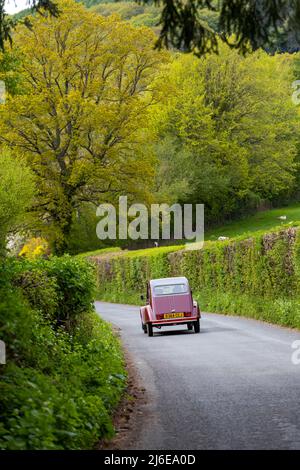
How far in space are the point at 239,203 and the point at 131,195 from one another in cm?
3537

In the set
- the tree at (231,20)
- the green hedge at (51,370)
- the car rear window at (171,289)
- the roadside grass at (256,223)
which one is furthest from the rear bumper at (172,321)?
the roadside grass at (256,223)

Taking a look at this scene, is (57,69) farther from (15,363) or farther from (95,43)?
(15,363)

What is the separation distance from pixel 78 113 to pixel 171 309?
2081 cm

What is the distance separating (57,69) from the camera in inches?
1854

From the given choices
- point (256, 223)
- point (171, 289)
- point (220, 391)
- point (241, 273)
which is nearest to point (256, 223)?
point (256, 223)

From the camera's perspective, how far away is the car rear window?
2908 centimetres

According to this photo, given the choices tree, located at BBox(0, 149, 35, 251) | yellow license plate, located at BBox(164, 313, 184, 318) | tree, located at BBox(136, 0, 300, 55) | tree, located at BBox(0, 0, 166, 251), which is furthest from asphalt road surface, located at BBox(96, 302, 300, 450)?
tree, located at BBox(0, 0, 166, 251)

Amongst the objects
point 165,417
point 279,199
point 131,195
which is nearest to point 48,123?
point 131,195

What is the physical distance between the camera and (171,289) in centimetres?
2923

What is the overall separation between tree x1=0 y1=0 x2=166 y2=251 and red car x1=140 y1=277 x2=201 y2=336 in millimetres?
18400

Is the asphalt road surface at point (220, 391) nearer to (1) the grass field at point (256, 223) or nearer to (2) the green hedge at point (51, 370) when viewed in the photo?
(2) the green hedge at point (51, 370)

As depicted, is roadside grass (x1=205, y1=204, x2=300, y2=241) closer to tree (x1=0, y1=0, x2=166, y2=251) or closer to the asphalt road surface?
tree (x1=0, y1=0, x2=166, y2=251)

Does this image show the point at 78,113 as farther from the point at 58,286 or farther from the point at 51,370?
the point at 51,370

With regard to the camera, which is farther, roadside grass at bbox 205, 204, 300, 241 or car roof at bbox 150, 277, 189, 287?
roadside grass at bbox 205, 204, 300, 241
